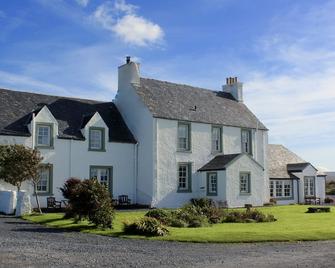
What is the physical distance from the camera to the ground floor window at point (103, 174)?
A: 35256mm

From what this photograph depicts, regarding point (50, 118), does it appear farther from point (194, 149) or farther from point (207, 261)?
point (207, 261)

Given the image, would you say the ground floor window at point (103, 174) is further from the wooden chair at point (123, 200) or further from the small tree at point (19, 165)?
the small tree at point (19, 165)

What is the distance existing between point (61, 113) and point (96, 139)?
3.08 metres

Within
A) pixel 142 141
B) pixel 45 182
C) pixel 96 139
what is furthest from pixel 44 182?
pixel 142 141

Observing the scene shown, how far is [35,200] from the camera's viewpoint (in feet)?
106

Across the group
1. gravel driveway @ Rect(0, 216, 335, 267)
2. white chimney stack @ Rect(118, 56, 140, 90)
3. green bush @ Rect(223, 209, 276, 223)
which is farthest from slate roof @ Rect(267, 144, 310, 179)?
gravel driveway @ Rect(0, 216, 335, 267)

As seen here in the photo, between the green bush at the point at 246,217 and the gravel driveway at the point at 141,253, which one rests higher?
the green bush at the point at 246,217

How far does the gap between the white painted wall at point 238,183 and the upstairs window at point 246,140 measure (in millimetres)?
3094

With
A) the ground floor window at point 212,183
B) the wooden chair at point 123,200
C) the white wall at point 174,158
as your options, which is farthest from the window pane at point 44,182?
the ground floor window at point 212,183

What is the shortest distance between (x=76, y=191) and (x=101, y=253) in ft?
26.4

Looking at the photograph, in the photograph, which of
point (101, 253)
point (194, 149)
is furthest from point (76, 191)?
point (194, 149)

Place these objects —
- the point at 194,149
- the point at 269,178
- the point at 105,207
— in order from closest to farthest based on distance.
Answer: the point at 105,207 → the point at 194,149 → the point at 269,178

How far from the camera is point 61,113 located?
3581 cm

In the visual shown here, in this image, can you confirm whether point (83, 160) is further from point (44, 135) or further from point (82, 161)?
point (44, 135)
